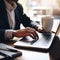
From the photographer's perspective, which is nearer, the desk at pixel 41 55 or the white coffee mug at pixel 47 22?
the desk at pixel 41 55

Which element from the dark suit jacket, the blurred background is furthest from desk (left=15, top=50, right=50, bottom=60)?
the blurred background

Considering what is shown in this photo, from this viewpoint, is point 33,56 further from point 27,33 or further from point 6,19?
point 6,19

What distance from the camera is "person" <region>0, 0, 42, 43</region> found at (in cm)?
113

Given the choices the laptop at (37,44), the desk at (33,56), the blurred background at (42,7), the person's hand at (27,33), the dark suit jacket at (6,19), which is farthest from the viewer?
the blurred background at (42,7)

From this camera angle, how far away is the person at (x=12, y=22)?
113 centimetres

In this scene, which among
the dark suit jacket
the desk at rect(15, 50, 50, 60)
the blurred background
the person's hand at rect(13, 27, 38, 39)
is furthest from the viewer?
the blurred background

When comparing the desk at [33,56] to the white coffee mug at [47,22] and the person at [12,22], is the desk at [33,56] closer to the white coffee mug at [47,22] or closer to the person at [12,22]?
the person at [12,22]

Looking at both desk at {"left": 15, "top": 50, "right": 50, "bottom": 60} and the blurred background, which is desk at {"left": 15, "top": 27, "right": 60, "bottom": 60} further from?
the blurred background

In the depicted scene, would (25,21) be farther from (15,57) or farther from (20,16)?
(15,57)

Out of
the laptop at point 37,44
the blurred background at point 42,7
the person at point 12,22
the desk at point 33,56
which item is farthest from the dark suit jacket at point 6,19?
the blurred background at point 42,7

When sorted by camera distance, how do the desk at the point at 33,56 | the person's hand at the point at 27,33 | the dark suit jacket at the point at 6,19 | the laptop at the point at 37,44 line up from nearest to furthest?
1. the desk at the point at 33,56
2. the laptop at the point at 37,44
3. the person's hand at the point at 27,33
4. the dark suit jacket at the point at 6,19

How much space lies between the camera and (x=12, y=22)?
1.53 m

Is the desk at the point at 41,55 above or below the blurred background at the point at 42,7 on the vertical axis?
above

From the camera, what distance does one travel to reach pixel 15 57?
2.63 feet
